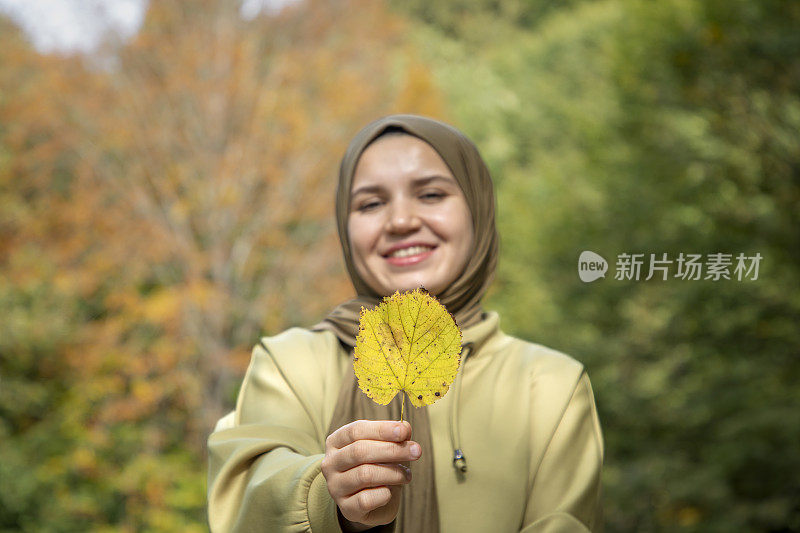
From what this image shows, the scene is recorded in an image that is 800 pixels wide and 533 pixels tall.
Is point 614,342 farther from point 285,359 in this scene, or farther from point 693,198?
point 285,359

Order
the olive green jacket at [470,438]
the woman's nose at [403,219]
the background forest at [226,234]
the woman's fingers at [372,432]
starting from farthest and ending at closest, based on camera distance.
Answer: the background forest at [226,234], the woman's nose at [403,219], the olive green jacket at [470,438], the woman's fingers at [372,432]

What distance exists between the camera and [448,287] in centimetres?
149

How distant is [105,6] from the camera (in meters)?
6.38

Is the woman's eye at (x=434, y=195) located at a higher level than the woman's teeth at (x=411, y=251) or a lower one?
higher

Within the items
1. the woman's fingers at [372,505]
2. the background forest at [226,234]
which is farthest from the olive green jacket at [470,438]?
the background forest at [226,234]

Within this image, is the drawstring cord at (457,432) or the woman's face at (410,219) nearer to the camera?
the drawstring cord at (457,432)

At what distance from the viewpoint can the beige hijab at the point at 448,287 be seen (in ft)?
4.56

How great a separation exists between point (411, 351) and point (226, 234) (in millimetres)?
5795

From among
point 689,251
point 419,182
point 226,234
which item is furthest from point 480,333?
point 226,234

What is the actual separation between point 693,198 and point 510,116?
6.47 metres

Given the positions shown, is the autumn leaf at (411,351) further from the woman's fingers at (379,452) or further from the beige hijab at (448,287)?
the beige hijab at (448,287)

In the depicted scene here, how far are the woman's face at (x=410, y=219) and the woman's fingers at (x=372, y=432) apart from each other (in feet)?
1.55

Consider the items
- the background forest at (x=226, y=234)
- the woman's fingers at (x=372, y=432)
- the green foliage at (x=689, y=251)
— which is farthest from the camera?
the background forest at (x=226, y=234)

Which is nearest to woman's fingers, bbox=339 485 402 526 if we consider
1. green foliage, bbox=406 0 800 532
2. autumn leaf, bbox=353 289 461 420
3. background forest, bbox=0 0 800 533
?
autumn leaf, bbox=353 289 461 420
